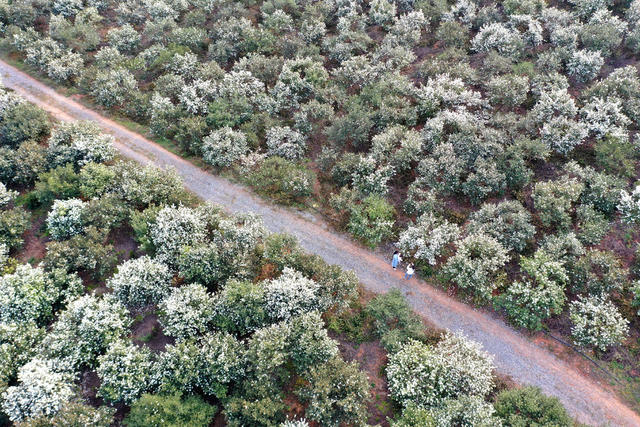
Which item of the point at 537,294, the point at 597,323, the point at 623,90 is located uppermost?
the point at 623,90

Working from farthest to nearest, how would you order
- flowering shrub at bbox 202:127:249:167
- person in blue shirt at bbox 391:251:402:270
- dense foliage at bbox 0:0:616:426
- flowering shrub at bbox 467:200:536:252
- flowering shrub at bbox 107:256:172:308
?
flowering shrub at bbox 202:127:249:167 → person in blue shirt at bbox 391:251:402:270 → flowering shrub at bbox 467:200:536:252 → flowering shrub at bbox 107:256:172:308 → dense foliage at bbox 0:0:616:426

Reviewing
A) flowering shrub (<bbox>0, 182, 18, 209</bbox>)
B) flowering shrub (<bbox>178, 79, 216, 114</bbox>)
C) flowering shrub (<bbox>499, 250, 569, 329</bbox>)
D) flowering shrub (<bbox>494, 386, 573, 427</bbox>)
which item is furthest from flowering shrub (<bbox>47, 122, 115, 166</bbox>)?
flowering shrub (<bbox>494, 386, 573, 427</bbox>)

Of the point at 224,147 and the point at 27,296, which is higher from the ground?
the point at 224,147

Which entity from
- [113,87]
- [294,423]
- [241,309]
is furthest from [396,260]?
[113,87]

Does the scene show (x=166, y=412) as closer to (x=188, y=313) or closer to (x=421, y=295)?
(x=188, y=313)

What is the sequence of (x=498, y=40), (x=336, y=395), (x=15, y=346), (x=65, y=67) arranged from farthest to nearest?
(x=65, y=67)
(x=498, y=40)
(x=15, y=346)
(x=336, y=395)

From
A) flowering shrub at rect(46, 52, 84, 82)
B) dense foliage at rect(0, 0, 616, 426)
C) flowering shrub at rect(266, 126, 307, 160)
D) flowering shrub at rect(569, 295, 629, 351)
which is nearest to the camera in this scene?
dense foliage at rect(0, 0, 616, 426)

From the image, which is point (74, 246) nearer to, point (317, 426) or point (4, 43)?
point (317, 426)

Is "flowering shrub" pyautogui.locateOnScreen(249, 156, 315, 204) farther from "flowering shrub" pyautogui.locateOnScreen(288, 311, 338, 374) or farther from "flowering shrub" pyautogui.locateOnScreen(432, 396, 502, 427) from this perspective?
"flowering shrub" pyautogui.locateOnScreen(432, 396, 502, 427)
